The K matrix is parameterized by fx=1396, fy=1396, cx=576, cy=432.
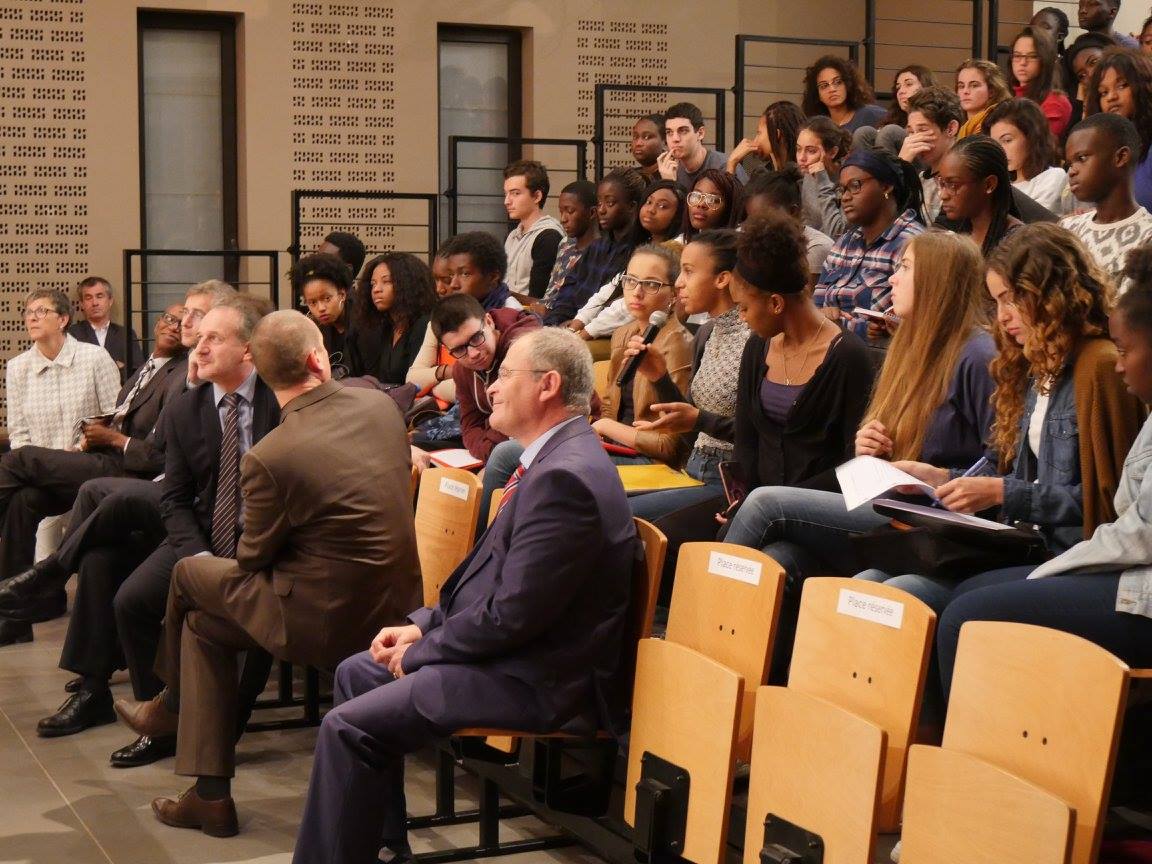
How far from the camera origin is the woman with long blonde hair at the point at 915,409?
3.21m

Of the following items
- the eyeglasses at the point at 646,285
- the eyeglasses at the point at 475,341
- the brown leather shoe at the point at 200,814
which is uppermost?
the eyeglasses at the point at 646,285

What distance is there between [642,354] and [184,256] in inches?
247

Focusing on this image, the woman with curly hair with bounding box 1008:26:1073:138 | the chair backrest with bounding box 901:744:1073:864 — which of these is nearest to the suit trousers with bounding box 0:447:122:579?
the chair backrest with bounding box 901:744:1073:864

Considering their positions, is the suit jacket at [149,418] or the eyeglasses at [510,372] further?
the suit jacket at [149,418]

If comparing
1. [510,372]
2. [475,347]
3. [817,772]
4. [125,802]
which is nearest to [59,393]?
[475,347]

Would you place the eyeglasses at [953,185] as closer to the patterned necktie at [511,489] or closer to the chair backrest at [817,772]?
the patterned necktie at [511,489]

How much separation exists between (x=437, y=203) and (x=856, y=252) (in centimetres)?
560

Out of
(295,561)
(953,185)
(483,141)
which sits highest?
(483,141)

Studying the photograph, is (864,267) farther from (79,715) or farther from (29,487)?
(29,487)

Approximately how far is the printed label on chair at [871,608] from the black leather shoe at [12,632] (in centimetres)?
401

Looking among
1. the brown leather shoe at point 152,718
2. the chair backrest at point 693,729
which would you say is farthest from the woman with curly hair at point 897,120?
the chair backrest at point 693,729

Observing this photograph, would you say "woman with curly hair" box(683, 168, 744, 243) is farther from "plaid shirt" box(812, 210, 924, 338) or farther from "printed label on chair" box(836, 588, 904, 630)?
"printed label on chair" box(836, 588, 904, 630)

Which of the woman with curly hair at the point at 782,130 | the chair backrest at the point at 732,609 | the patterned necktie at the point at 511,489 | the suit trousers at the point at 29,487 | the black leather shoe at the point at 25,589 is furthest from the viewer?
the woman with curly hair at the point at 782,130

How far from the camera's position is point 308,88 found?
9547 millimetres
